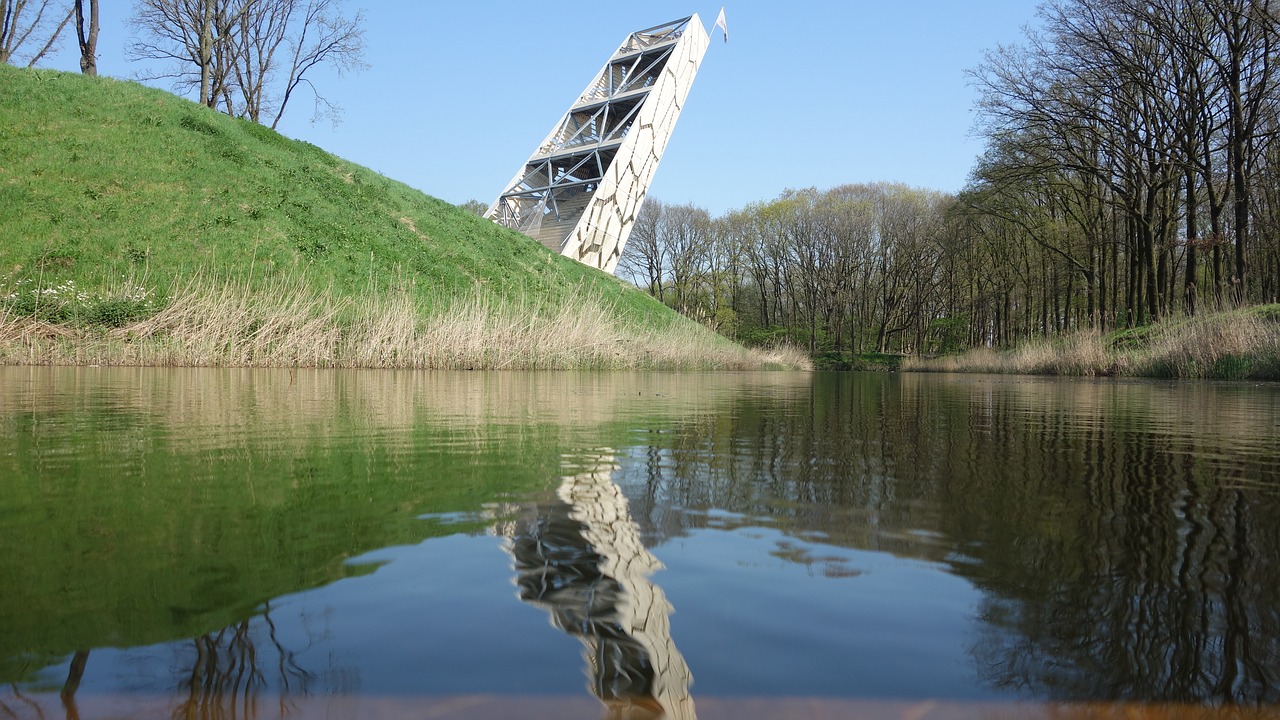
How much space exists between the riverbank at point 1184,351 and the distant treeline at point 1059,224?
1.53 meters

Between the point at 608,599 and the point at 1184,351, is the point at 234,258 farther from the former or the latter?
the point at 1184,351

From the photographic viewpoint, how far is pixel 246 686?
0.63 m

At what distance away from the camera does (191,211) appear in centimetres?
1802

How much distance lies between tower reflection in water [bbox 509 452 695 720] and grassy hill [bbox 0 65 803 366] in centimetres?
1019

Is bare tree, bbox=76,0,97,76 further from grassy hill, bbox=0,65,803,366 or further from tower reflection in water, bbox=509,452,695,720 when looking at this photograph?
tower reflection in water, bbox=509,452,695,720

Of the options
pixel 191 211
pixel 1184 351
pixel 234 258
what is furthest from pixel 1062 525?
pixel 191 211

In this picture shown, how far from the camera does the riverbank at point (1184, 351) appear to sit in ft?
38.5

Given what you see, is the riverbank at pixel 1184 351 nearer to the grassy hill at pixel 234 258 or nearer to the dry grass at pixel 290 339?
the grassy hill at pixel 234 258

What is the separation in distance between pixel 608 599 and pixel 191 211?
20530mm

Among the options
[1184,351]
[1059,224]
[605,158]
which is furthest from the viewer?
[605,158]

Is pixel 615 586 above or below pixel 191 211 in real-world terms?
below

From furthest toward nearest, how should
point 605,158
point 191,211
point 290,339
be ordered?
point 605,158 → point 191,211 → point 290,339

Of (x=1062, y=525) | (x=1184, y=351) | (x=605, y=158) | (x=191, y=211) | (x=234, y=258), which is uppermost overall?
(x=605, y=158)

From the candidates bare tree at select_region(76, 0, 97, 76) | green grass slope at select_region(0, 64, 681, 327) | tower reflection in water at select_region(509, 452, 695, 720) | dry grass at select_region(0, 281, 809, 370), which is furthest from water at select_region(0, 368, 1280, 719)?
bare tree at select_region(76, 0, 97, 76)
